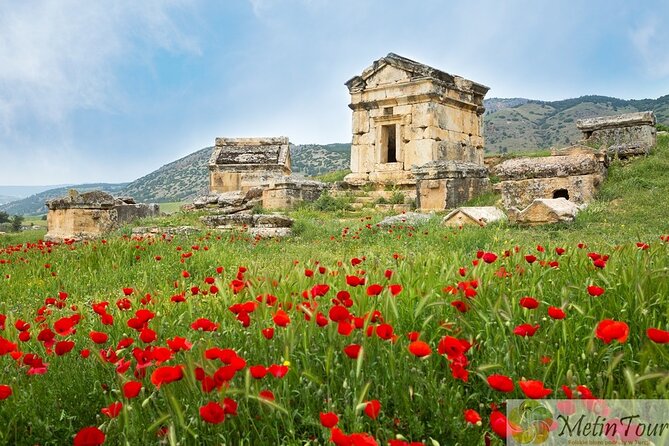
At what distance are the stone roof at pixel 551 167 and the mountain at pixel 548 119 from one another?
6687 centimetres

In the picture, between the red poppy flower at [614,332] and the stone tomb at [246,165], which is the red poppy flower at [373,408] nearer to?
the red poppy flower at [614,332]

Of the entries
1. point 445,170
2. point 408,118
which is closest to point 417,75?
point 408,118

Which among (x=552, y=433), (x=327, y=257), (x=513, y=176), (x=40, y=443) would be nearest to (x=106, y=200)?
(x=327, y=257)

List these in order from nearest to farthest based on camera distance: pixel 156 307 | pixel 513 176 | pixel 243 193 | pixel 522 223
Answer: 1. pixel 156 307
2. pixel 522 223
3. pixel 513 176
4. pixel 243 193

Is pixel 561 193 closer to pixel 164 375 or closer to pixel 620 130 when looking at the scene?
pixel 620 130

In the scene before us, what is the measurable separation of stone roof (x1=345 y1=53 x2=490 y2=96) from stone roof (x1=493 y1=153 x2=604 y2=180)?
6986 mm

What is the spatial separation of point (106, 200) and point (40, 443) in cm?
1389

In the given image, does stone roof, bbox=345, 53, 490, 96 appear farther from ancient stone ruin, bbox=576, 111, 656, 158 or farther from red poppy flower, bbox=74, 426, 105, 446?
red poppy flower, bbox=74, 426, 105, 446

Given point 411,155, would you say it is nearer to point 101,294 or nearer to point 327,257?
point 327,257

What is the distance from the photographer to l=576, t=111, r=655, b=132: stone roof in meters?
17.1

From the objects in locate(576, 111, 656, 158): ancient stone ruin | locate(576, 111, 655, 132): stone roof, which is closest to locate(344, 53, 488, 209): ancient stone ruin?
locate(576, 111, 655, 132): stone roof

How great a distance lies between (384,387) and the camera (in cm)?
199

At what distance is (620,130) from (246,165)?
13889 mm

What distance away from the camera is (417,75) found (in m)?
17.8
